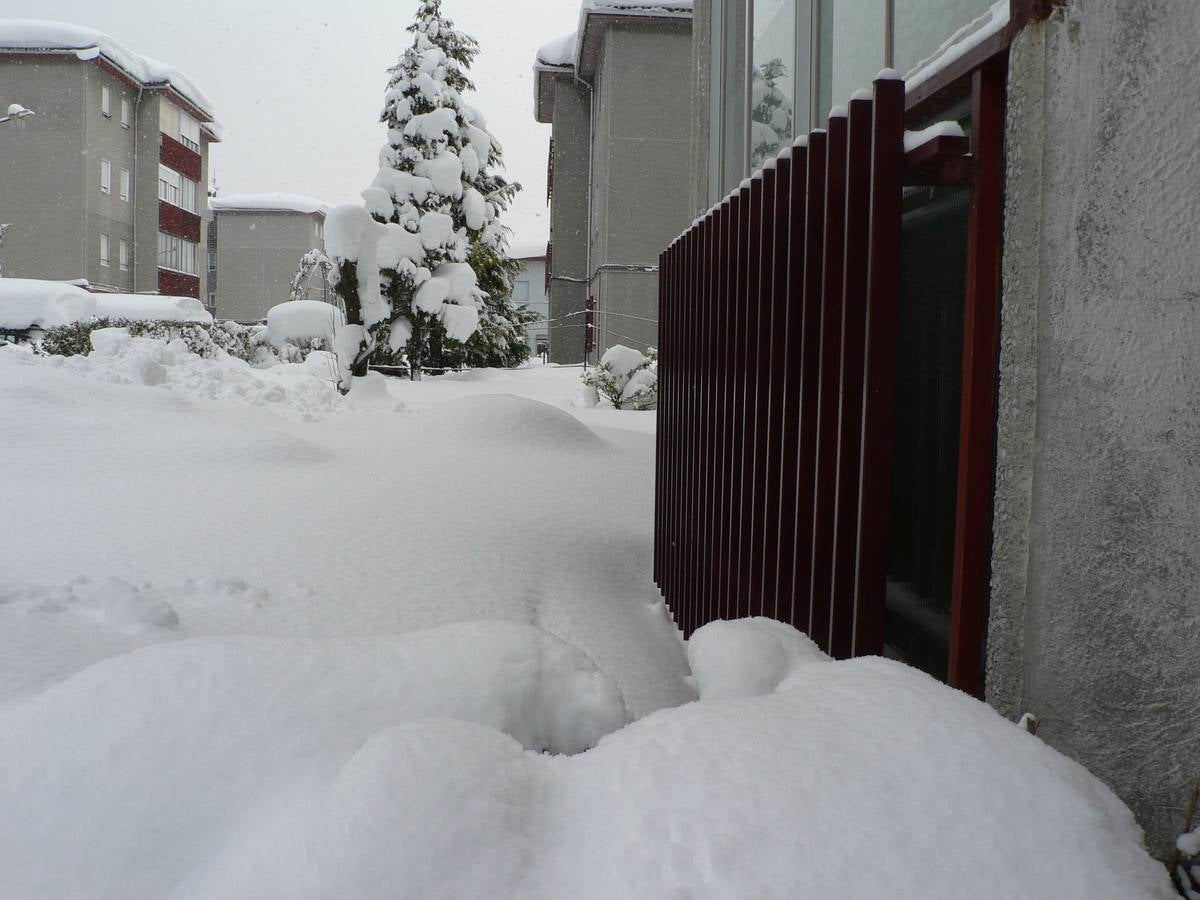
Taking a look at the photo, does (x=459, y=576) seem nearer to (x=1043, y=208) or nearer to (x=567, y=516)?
(x=567, y=516)

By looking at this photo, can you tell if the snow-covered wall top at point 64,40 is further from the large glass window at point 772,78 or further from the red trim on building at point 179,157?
the large glass window at point 772,78

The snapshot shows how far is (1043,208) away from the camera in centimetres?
165

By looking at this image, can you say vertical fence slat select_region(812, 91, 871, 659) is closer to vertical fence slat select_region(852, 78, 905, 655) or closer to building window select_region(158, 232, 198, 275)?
vertical fence slat select_region(852, 78, 905, 655)

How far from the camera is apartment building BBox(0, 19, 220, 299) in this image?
29172mm

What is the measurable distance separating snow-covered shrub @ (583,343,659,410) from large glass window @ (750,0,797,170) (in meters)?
7.58

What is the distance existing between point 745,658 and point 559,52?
966 inches

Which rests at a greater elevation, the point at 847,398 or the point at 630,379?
the point at 630,379

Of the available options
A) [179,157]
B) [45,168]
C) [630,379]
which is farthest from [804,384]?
[179,157]

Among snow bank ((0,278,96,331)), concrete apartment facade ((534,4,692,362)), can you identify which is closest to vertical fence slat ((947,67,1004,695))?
snow bank ((0,278,96,331))

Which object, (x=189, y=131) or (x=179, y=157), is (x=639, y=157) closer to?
(x=179, y=157)

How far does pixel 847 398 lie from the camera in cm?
208

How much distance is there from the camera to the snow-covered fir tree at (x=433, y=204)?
1736cm

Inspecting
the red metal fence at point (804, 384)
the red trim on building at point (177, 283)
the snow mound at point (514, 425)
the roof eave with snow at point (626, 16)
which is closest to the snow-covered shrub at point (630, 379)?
the snow mound at point (514, 425)

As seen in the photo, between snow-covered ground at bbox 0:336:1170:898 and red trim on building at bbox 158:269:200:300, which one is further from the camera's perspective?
red trim on building at bbox 158:269:200:300
